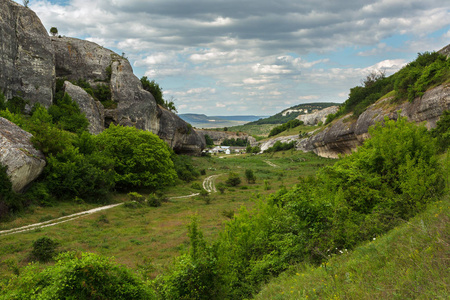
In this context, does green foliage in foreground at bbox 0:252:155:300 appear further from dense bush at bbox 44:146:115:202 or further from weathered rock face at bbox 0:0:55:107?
weathered rock face at bbox 0:0:55:107

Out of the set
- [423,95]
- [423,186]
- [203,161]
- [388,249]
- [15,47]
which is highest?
[15,47]

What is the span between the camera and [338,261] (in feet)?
28.0

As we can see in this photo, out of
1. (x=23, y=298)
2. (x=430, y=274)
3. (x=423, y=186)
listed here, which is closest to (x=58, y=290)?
(x=23, y=298)

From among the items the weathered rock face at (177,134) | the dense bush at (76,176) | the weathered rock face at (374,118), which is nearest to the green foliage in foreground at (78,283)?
the weathered rock face at (374,118)

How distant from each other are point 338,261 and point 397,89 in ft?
129

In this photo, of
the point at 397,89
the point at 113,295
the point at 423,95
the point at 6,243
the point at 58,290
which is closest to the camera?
the point at 58,290

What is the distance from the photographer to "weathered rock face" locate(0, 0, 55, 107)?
44.3m

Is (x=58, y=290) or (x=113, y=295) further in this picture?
(x=113, y=295)

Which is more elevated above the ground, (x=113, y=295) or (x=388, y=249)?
(x=388, y=249)

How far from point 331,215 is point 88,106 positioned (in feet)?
171

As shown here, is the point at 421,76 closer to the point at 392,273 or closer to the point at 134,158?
the point at 392,273

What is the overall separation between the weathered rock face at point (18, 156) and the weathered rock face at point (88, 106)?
76.0ft

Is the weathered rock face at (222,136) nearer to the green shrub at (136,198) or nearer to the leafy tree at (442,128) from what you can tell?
the green shrub at (136,198)

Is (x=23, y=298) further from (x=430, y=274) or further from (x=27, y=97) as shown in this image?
(x=27, y=97)
